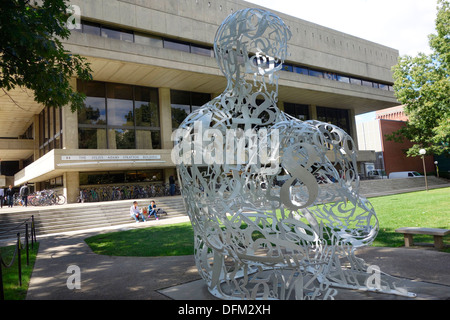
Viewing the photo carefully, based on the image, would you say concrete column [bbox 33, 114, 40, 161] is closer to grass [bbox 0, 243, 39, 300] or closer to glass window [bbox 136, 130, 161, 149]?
glass window [bbox 136, 130, 161, 149]

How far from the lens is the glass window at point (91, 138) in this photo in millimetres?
21969

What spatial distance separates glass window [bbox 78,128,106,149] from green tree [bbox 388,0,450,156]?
22096 mm

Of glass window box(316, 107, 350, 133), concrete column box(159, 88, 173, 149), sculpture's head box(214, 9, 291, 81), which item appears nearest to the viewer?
sculpture's head box(214, 9, 291, 81)

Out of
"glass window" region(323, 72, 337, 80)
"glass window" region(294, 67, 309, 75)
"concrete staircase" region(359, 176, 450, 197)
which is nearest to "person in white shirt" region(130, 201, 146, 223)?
"concrete staircase" region(359, 176, 450, 197)

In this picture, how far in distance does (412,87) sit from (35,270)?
26780mm

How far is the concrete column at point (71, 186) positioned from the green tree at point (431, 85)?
23.4 metres

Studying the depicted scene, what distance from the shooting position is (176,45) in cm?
2373

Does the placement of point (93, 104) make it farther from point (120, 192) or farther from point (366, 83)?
point (366, 83)

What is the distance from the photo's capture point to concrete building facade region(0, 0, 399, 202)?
20094mm

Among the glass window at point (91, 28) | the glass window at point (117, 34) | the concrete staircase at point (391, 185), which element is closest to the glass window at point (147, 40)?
the glass window at point (117, 34)

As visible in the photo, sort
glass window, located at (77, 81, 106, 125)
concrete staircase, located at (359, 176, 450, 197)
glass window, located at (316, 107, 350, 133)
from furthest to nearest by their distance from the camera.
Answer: glass window, located at (316, 107, 350, 133), concrete staircase, located at (359, 176, 450, 197), glass window, located at (77, 81, 106, 125)
